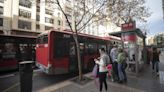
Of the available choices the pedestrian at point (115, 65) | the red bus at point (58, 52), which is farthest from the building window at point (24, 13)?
the pedestrian at point (115, 65)

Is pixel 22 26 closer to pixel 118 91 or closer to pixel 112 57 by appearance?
pixel 112 57

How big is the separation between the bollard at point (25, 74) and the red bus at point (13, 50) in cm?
625

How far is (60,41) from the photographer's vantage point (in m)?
9.62

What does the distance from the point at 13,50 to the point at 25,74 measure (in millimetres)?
6991

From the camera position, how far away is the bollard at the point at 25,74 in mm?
5672

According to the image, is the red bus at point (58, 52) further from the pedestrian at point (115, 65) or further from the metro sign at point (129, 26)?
the metro sign at point (129, 26)

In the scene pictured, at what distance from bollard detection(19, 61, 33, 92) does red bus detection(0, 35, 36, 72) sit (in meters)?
6.25

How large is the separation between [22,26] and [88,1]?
25187mm

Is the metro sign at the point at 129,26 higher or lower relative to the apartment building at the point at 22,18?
lower

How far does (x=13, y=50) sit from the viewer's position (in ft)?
39.2

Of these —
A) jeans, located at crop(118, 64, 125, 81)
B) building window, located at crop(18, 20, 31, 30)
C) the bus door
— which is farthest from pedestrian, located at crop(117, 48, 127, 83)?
building window, located at crop(18, 20, 31, 30)

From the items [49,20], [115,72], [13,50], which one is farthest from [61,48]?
[49,20]

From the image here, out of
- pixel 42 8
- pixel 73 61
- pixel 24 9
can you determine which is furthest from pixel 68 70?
pixel 42 8

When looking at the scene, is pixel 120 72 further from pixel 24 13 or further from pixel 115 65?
pixel 24 13
